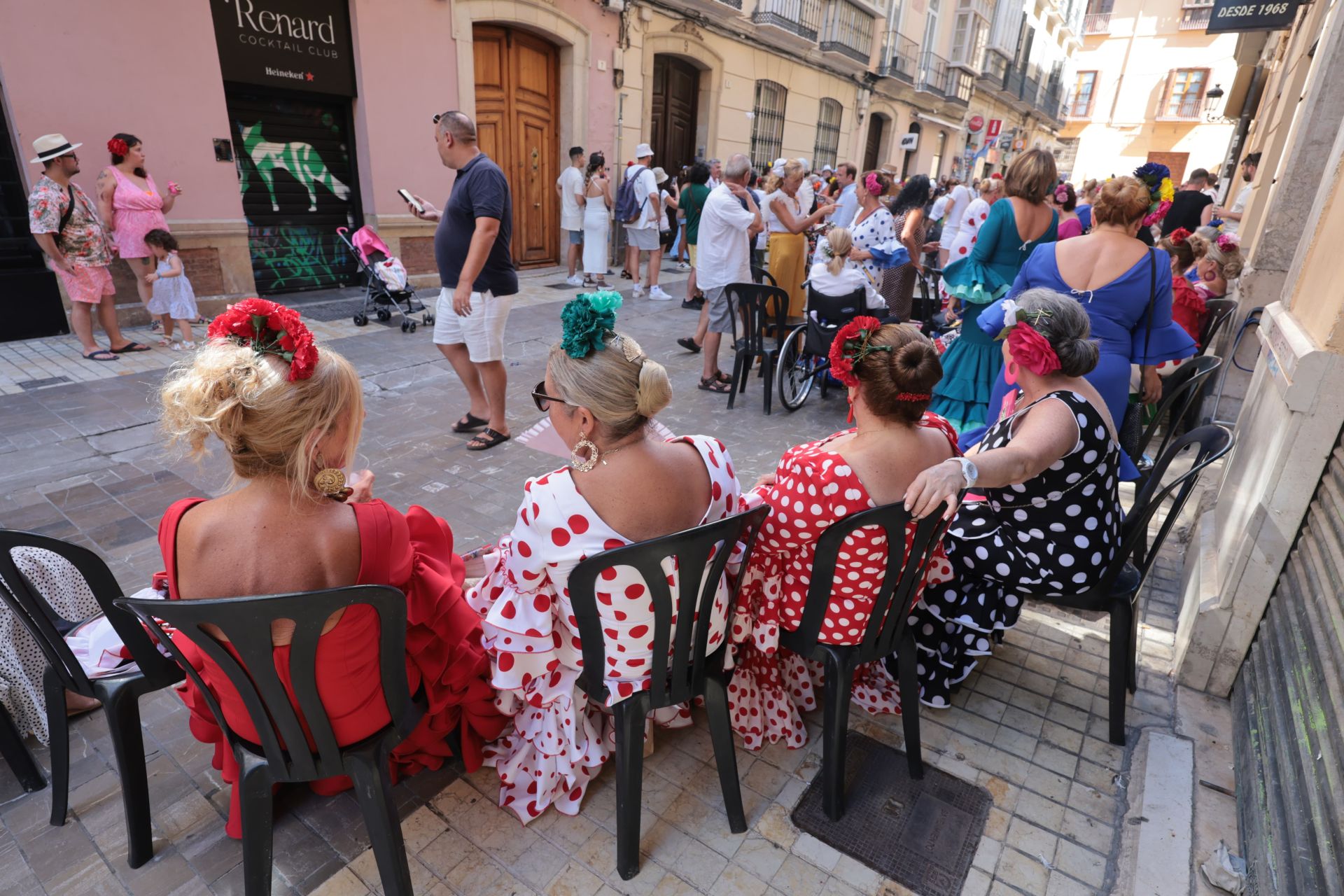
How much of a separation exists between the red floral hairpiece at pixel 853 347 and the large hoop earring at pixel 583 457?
69 centimetres

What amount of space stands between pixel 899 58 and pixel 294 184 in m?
16.4

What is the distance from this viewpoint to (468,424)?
4793 millimetres

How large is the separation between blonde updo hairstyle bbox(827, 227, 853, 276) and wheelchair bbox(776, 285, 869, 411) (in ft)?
0.67

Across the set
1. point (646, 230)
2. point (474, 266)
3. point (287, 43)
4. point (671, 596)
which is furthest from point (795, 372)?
point (287, 43)

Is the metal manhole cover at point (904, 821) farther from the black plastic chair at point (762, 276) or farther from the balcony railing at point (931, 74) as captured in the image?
the balcony railing at point (931, 74)

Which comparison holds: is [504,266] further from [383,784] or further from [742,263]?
[383,784]

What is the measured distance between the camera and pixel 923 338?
1.97 metres

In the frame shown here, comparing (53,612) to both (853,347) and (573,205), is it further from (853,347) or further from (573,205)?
(573,205)

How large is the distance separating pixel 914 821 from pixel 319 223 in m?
8.75

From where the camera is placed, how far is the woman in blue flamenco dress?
3.13m

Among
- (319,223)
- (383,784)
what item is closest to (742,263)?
(383,784)

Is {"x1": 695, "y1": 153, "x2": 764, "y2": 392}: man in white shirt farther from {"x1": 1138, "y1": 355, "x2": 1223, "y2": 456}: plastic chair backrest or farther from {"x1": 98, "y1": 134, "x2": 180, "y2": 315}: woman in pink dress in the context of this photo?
{"x1": 98, "y1": 134, "x2": 180, "y2": 315}: woman in pink dress

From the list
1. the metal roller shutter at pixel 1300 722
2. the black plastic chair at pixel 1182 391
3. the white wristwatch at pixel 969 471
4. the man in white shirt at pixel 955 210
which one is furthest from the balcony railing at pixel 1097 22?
the white wristwatch at pixel 969 471

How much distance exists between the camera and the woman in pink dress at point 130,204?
586cm
